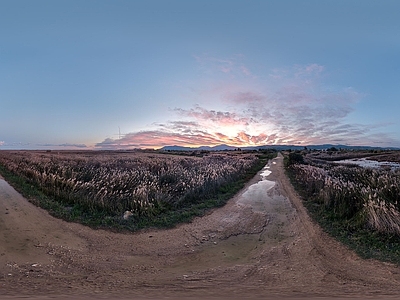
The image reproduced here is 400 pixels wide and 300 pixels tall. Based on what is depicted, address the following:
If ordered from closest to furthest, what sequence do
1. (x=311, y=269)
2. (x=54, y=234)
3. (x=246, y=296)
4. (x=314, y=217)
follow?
1. (x=246, y=296)
2. (x=311, y=269)
3. (x=54, y=234)
4. (x=314, y=217)

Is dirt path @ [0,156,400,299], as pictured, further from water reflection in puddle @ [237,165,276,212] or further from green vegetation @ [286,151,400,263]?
water reflection in puddle @ [237,165,276,212]

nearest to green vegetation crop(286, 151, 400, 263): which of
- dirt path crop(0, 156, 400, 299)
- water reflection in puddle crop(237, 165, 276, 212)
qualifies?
dirt path crop(0, 156, 400, 299)

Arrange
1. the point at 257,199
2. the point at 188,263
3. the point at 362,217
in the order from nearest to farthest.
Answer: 1. the point at 188,263
2. the point at 362,217
3. the point at 257,199

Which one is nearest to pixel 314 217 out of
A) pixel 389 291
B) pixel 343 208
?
pixel 343 208

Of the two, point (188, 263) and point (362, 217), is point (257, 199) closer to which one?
point (362, 217)

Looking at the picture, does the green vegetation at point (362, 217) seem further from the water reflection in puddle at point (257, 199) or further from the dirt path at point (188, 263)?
the water reflection in puddle at point (257, 199)

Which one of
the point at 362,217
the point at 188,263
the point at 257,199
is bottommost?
the point at 188,263

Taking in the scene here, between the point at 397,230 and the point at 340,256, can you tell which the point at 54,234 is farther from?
the point at 397,230

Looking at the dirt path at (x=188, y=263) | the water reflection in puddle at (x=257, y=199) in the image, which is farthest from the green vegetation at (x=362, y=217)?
the water reflection in puddle at (x=257, y=199)

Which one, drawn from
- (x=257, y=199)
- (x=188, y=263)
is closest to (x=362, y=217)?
(x=257, y=199)
